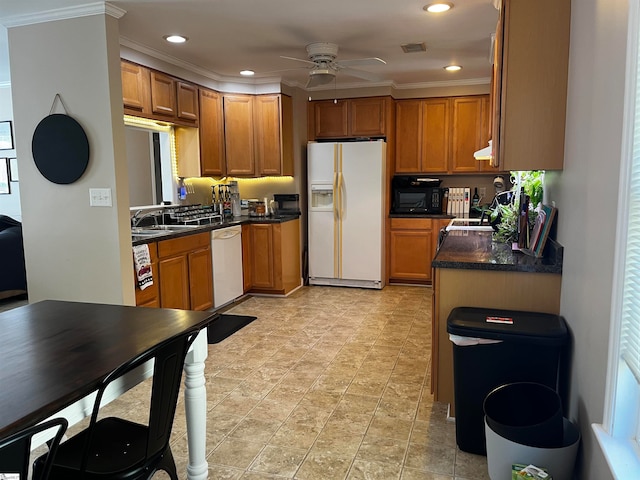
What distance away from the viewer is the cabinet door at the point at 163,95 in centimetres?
418

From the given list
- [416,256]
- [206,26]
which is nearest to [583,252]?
[206,26]

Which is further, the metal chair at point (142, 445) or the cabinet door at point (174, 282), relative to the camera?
the cabinet door at point (174, 282)

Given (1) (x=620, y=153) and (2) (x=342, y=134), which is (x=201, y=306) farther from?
(1) (x=620, y=153)

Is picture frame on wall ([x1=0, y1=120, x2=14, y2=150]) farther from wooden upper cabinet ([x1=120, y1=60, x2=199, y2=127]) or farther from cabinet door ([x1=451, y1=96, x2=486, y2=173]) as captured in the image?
cabinet door ([x1=451, y1=96, x2=486, y2=173])

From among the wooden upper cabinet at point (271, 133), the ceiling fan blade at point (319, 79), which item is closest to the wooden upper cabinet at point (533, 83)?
the ceiling fan blade at point (319, 79)

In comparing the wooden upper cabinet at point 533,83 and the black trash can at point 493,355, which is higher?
the wooden upper cabinet at point 533,83

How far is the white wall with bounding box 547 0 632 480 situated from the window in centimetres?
8

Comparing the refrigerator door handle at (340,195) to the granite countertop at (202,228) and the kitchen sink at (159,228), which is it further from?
the kitchen sink at (159,228)

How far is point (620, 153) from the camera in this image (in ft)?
4.85

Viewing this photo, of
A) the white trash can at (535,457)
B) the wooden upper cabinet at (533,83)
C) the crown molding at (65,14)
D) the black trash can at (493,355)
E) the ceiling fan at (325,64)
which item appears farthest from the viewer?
the ceiling fan at (325,64)

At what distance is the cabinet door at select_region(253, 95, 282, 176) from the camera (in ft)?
17.9

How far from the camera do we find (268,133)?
18.0ft

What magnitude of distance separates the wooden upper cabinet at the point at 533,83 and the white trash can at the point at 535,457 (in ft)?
4.43

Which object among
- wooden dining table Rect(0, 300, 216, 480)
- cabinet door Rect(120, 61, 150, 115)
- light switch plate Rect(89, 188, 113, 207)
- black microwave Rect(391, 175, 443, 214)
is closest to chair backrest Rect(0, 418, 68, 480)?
wooden dining table Rect(0, 300, 216, 480)
